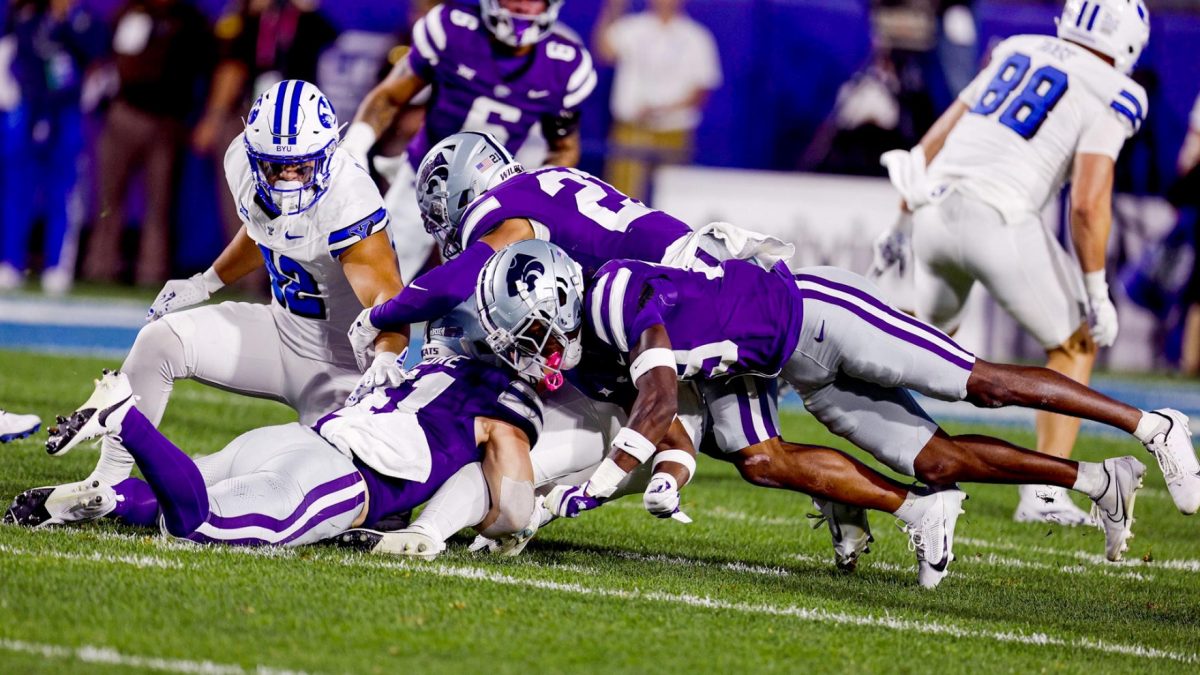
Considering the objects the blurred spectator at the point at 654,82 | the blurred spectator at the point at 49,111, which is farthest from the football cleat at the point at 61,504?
the blurred spectator at the point at 49,111

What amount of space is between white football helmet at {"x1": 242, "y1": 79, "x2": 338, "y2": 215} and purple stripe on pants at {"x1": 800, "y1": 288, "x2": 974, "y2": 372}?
1.38m

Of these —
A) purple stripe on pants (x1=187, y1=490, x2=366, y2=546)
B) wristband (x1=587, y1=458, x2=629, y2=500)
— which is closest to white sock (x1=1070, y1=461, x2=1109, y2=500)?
wristband (x1=587, y1=458, x2=629, y2=500)

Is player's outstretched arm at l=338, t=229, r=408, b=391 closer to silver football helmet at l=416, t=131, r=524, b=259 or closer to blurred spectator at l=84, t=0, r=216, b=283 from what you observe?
silver football helmet at l=416, t=131, r=524, b=259

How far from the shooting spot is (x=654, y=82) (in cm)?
1197

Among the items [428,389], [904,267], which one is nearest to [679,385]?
[428,389]

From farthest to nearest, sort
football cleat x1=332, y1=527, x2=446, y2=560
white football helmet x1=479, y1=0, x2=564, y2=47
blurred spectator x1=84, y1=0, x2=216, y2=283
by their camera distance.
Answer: blurred spectator x1=84, y1=0, x2=216, y2=283, white football helmet x1=479, y1=0, x2=564, y2=47, football cleat x1=332, y1=527, x2=446, y2=560

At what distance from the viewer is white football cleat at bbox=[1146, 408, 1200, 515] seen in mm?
4426

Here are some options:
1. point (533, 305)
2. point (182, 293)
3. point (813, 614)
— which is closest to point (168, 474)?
point (533, 305)

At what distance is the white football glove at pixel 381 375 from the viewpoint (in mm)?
4250

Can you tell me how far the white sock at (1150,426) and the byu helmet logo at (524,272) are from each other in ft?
5.60

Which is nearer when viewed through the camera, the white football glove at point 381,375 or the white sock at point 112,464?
the white football glove at point 381,375

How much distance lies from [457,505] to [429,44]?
3.02 meters

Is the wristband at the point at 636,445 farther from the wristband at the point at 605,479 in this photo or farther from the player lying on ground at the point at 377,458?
the player lying on ground at the point at 377,458

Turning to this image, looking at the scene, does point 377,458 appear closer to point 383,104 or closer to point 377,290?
Result: point 377,290
